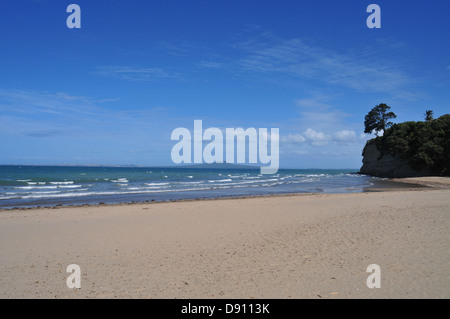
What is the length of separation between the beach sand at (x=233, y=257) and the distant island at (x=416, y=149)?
41.8 m

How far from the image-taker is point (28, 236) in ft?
32.6

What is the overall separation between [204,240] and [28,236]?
562cm

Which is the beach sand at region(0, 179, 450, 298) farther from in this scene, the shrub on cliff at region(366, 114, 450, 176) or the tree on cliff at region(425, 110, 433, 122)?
the tree on cliff at region(425, 110, 433, 122)

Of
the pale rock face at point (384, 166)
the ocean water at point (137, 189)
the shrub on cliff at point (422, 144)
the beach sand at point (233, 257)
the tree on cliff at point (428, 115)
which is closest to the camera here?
the beach sand at point (233, 257)

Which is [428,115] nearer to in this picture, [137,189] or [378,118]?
[378,118]

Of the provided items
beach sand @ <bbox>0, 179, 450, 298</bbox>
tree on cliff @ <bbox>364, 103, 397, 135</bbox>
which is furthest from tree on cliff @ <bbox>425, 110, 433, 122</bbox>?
beach sand @ <bbox>0, 179, 450, 298</bbox>

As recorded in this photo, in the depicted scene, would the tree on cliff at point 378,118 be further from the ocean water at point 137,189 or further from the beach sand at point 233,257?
the beach sand at point 233,257

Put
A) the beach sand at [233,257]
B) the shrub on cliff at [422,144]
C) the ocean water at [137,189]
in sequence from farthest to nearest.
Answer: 1. the shrub on cliff at [422,144]
2. the ocean water at [137,189]
3. the beach sand at [233,257]

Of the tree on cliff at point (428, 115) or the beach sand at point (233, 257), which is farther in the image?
the tree on cliff at point (428, 115)

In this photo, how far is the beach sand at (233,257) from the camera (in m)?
5.18

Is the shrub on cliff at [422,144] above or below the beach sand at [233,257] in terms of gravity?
above

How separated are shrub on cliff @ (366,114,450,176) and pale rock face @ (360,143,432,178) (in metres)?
1.15

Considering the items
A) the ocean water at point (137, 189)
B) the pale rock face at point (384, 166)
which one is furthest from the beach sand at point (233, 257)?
the pale rock face at point (384, 166)
